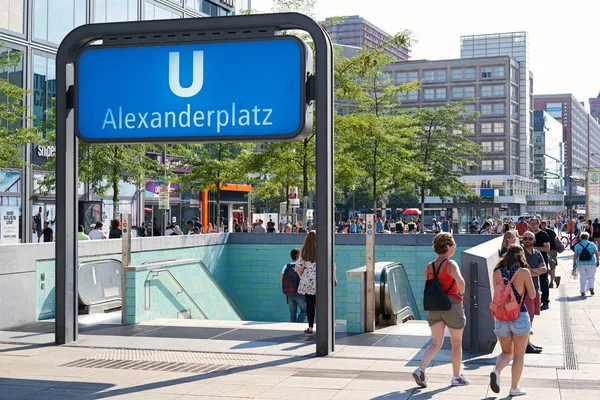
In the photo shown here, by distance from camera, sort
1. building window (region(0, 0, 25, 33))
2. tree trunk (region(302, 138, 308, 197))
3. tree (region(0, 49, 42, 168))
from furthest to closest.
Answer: building window (region(0, 0, 25, 33))
tree trunk (region(302, 138, 308, 197))
tree (region(0, 49, 42, 168))

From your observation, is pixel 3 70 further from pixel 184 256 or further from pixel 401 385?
pixel 401 385

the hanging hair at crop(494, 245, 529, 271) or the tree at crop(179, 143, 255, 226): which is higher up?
the tree at crop(179, 143, 255, 226)

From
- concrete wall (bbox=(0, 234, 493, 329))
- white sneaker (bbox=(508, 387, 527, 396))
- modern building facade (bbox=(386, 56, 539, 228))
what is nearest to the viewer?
white sneaker (bbox=(508, 387, 527, 396))

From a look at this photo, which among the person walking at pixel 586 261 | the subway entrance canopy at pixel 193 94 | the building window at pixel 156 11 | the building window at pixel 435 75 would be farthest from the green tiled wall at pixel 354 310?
the building window at pixel 435 75

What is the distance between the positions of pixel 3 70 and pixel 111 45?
26546 millimetres

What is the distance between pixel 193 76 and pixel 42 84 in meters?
29.0

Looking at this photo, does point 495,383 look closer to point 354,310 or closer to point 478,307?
point 478,307

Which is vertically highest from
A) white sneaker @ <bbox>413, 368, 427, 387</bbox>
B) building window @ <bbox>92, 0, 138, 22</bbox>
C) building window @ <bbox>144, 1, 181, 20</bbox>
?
building window @ <bbox>144, 1, 181, 20</bbox>

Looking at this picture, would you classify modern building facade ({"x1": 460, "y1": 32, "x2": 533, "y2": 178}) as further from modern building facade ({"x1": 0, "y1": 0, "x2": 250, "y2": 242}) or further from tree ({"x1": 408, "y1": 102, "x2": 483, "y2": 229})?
modern building facade ({"x1": 0, "y1": 0, "x2": 250, "y2": 242})

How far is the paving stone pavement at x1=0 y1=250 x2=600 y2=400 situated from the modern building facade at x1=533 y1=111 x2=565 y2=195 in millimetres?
112631

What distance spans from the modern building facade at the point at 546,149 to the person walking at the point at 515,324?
115m

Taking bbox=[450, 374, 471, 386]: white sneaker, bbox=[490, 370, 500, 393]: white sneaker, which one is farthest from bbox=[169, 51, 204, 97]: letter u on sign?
bbox=[490, 370, 500, 393]: white sneaker

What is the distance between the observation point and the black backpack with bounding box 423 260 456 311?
788 centimetres

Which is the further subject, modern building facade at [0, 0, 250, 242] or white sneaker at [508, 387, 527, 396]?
modern building facade at [0, 0, 250, 242]
